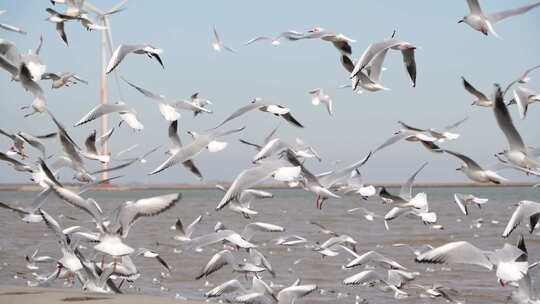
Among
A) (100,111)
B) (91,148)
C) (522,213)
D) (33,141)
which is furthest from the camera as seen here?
(91,148)

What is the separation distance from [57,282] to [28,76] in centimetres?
525

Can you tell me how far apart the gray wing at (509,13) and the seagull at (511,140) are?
721mm

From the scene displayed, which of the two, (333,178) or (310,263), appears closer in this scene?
(333,178)

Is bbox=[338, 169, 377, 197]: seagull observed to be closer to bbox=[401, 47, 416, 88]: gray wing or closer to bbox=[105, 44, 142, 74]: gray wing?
bbox=[401, 47, 416, 88]: gray wing

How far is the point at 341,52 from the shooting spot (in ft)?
27.5

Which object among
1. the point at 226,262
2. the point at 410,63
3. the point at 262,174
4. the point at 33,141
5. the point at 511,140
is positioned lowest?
the point at 226,262

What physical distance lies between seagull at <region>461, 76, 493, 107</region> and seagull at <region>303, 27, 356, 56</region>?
4.04 feet

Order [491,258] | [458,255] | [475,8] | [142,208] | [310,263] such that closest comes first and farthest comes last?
[142,208], [491,258], [458,255], [475,8], [310,263]

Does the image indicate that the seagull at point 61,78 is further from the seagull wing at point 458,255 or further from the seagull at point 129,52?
the seagull wing at point 458,255

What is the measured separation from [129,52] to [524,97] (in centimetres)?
407

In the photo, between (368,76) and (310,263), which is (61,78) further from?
(310,263)

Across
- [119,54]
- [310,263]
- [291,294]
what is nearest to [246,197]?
[291,294]

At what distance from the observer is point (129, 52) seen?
8227mm

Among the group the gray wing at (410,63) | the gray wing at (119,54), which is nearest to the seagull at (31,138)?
the gray wing at (119,54)
